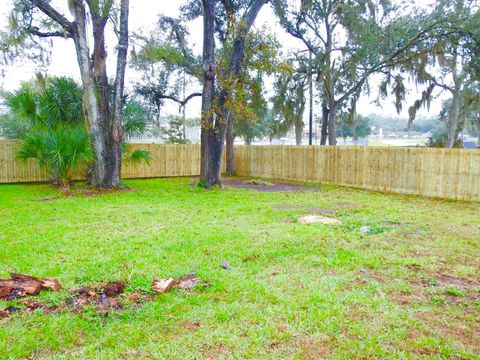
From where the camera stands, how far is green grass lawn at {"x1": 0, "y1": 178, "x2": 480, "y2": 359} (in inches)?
83.6

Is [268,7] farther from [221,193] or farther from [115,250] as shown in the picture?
[115,250]

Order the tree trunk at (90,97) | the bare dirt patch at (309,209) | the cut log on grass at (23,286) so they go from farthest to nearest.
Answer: the tree trunk at (90,97) → the bare dirt patch at (309,209) → the cut log on grass at (23,286)

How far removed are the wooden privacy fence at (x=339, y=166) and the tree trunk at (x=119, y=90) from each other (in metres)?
2.91

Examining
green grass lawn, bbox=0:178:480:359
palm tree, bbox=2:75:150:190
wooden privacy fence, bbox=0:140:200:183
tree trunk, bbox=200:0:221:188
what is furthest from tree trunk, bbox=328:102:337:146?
green grass lawn, bbox=0:178:480:359

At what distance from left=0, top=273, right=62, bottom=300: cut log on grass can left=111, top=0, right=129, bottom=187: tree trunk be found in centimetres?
700

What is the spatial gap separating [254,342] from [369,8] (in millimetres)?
12001

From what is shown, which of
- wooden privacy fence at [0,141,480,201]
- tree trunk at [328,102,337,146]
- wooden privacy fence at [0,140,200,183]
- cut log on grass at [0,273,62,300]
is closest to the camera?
cut log on grass at [0,273,62,300]

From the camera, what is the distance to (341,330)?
2.27m

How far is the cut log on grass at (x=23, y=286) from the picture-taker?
2.74 meters

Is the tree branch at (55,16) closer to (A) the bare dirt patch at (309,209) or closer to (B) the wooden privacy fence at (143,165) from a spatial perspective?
(B) the wooden privacy fence at (143,165)

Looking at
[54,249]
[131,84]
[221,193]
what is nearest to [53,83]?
[131,84]

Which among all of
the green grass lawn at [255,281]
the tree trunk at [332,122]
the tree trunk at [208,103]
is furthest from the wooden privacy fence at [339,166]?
the tree trunk at [208,103]

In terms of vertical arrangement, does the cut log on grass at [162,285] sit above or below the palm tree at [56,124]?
below

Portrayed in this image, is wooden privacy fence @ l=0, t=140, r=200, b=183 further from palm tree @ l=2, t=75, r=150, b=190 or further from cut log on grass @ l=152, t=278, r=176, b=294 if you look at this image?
cut log on grass @ l=152, t=278, r=176, b=294
